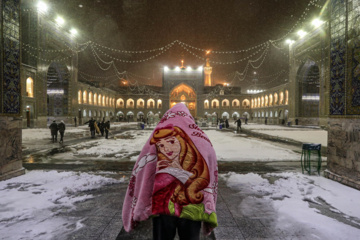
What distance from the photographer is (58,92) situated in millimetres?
28609

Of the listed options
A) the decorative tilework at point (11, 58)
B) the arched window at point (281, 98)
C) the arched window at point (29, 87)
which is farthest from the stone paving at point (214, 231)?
the arched window at point (281, 98)

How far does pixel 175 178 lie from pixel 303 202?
2948 mm

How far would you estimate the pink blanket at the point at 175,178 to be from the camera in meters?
1.35

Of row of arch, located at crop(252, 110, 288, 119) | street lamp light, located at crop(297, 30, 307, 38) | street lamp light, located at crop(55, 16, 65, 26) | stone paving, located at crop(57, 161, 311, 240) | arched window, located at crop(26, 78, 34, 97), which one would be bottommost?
stone paving, located at crop(57, 161, 311, 240)

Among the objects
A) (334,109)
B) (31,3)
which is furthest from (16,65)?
(31,3)

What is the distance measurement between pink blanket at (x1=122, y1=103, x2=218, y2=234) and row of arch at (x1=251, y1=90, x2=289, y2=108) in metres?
35.9

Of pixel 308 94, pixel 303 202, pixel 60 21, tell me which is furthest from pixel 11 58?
pixel 308 94

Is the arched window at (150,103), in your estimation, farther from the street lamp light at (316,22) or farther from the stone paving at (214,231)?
the stone paving at (214,231)

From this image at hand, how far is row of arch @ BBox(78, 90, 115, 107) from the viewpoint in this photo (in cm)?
3287

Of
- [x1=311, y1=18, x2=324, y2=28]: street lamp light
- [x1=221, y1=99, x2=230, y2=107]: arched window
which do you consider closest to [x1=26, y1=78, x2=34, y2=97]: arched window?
[x1=311, y1=18, x2=324, y2=28]: street lamp light

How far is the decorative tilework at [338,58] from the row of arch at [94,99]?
33.3 metres

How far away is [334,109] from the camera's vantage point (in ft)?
15.3

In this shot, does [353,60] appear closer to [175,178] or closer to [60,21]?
[175,178]

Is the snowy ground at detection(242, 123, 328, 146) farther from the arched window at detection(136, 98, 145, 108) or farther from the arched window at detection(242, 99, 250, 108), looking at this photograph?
the arched window at detection(136, 98, 145, 108)
